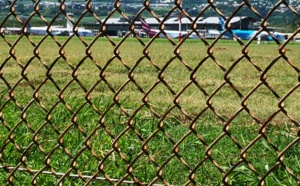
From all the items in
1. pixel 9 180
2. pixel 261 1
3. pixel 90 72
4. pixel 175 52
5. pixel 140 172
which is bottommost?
pixel 90 72

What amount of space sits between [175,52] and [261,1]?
12.8 inches

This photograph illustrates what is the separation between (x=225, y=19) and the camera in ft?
6.43

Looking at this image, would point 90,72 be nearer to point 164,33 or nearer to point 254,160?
point 254,160

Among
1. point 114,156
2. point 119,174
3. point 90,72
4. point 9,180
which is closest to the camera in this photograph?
point 9,180

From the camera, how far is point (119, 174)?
341cm

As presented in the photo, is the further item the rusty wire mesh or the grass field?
the grass field

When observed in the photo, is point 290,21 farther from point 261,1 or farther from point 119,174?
point 119,174

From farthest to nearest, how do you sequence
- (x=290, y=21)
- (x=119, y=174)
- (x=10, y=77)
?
(x=10, y=77) < (x=119, y=174) < (x=290, y=21)

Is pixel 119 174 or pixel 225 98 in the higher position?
pixel 119 174

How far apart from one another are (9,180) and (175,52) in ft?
3.54

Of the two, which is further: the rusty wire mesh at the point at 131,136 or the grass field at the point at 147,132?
the grass field at the point at 147,132

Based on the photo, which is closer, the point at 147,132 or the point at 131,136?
the point at 131,136

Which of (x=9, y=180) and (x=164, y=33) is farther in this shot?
(x=9, y=180)

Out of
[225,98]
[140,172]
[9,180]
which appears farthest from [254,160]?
[225,98]
